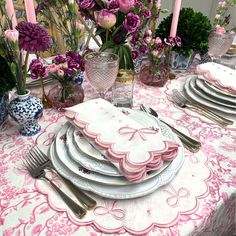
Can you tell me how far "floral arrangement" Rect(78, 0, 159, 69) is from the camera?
721 millimetres

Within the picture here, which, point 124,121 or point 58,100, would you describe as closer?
point 124,121

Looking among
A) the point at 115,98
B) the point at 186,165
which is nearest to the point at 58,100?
the point at 115,98

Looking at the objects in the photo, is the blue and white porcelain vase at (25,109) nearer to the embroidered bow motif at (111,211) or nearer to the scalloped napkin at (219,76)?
the embroidered bow motif at (111,211)

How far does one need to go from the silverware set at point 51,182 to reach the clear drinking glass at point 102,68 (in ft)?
0.86

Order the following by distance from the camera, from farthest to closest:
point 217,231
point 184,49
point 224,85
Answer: point 184,49 < point 224,85 < point 217,231

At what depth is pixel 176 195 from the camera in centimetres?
52

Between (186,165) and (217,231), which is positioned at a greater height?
(186,165)

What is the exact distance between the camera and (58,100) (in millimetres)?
804

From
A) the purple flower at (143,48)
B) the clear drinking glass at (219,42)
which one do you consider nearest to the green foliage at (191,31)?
the clear drinking glass at (219,42)

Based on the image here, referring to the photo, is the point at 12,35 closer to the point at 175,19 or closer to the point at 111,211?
the point at 111,211

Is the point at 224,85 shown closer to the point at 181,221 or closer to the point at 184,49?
the point at 184,49

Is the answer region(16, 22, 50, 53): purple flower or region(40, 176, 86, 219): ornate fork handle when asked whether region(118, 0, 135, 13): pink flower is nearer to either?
region(16, 22, 50, 53): purple flower

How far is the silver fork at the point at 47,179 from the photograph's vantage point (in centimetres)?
48

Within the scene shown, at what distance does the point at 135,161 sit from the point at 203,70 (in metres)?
0.54
